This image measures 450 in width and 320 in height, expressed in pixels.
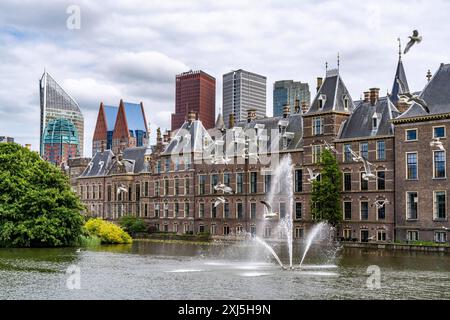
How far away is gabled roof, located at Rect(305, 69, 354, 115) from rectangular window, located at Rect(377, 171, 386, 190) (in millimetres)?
9798

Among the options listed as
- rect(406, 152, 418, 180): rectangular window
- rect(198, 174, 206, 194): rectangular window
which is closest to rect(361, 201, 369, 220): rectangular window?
rect(406, 152, 418, 180): rectangular window

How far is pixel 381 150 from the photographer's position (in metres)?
78.3

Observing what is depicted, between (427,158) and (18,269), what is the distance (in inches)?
1709

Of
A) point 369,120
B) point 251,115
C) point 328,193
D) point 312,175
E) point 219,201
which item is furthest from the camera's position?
point 251,115

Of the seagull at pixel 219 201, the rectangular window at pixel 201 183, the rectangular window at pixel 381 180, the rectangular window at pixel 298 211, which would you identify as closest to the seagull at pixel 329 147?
the rectangular window at pixel 381 180

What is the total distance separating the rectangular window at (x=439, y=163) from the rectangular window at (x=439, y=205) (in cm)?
184

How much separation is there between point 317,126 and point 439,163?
55.0 feet

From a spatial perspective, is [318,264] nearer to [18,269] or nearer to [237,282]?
[237,282]

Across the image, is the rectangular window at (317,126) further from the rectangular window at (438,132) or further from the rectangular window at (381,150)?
the rectangular window at (438,132)

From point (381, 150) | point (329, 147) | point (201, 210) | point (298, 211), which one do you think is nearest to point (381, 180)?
point (381, 150)

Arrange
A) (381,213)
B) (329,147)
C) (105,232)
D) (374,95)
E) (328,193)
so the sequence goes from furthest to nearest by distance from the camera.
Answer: (105,232)
(329,147)
(374,95)
(328,193)
(381,213)

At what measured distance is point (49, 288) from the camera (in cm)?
3966

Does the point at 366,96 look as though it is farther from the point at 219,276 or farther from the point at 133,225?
the point at 219,276
